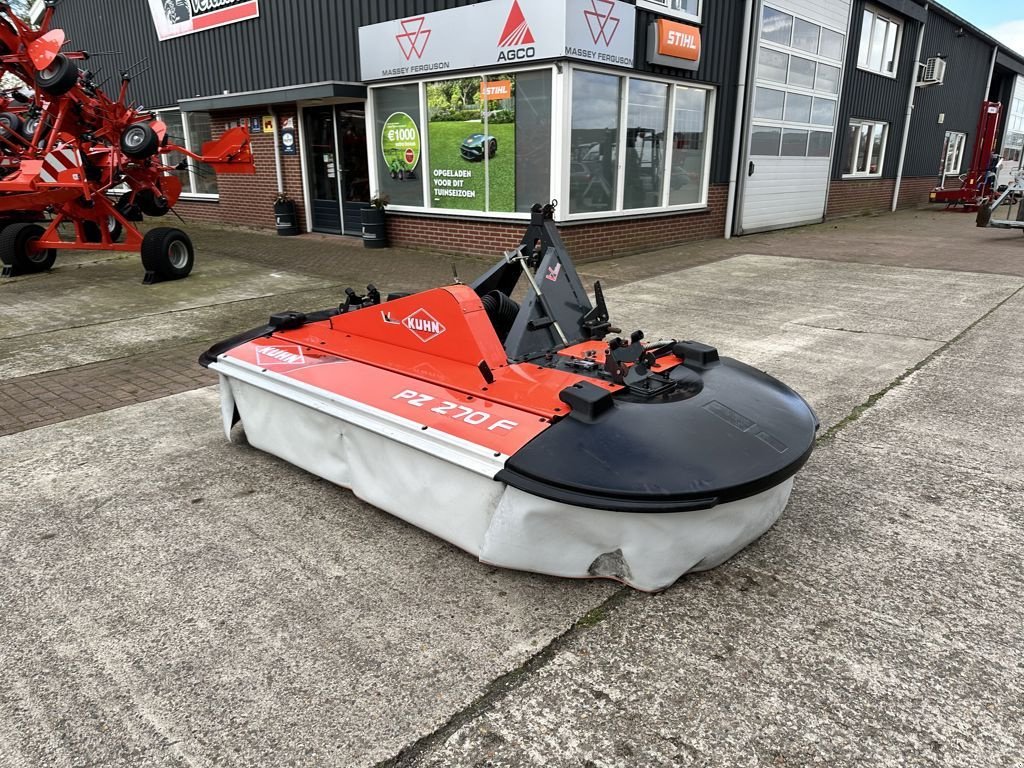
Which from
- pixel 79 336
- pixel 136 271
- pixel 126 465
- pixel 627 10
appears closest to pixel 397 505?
pixel 126 465

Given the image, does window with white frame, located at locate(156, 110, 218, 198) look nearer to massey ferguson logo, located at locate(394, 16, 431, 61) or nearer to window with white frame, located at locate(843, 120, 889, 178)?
massey ferguson logo, located at locate(394, 16, 431, 61)

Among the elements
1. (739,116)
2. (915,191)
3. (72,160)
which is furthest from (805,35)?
(72,160)

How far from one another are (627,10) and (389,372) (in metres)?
8.26

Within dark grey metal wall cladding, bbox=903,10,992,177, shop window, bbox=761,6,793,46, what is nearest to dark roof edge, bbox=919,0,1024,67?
dark grey metal wall cladding, bbox=903,10,992,177

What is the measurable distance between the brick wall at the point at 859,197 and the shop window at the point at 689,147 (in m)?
6.07

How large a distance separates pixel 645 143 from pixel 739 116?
9.09ft

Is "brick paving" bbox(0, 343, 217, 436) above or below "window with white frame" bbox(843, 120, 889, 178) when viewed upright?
below

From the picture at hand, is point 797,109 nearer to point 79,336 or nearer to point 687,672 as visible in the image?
point 79,336

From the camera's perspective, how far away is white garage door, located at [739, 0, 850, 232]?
41.9 ft

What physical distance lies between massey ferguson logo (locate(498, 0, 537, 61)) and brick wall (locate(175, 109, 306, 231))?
5.24 meters

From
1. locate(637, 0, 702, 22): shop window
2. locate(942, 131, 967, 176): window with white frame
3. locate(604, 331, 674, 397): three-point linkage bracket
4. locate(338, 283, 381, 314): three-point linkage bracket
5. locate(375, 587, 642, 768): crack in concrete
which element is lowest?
locate(375, 587, 642, 768): crack in concrete

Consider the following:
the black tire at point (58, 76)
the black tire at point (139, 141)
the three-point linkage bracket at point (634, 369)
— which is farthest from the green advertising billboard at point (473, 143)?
the three-point linkage bracket at point (634, 369)

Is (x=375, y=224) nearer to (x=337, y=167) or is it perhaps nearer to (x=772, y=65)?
(x=337, y=167)

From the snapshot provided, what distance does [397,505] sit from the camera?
2986 mm
